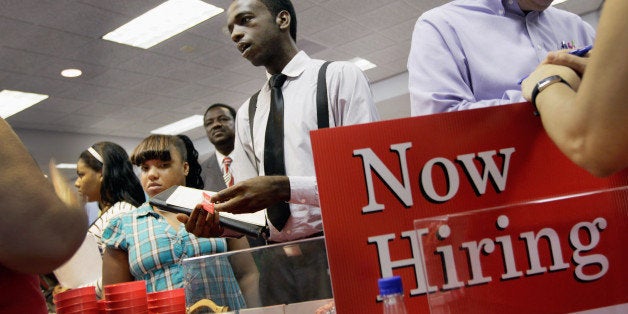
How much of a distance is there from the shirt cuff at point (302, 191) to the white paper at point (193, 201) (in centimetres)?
13

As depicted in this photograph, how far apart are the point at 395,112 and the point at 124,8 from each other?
2.76 meters

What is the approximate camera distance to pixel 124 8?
4.89m

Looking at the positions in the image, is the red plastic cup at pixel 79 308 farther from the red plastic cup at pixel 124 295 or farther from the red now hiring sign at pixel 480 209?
the red now hiring sign at pixel 480 209

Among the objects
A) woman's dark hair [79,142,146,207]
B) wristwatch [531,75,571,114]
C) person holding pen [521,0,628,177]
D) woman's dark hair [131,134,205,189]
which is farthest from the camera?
woman's dark hair [79,142,146,207]

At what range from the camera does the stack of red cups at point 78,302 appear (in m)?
1.29

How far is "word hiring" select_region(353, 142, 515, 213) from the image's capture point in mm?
736

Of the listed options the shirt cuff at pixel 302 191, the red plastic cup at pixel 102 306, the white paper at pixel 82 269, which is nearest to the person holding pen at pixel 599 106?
the shirt cuff at pixel 302 191

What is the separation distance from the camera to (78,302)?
1.29 metres

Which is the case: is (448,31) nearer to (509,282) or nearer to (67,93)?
(509,282)

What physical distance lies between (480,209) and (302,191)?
1.99 feet

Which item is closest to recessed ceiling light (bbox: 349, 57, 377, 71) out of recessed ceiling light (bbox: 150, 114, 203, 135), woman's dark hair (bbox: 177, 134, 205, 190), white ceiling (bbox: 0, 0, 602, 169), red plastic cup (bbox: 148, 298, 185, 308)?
white ceiling (bbox: 0, 0, 602, 169)

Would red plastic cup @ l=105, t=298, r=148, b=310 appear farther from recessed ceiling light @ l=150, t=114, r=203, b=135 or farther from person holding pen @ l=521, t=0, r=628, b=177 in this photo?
recessed ceiling light @ l=150, t=114, r=203, b=135

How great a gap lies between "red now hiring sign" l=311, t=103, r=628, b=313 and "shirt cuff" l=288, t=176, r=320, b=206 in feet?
1.65

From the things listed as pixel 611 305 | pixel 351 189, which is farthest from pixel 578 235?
pixel 351 189
